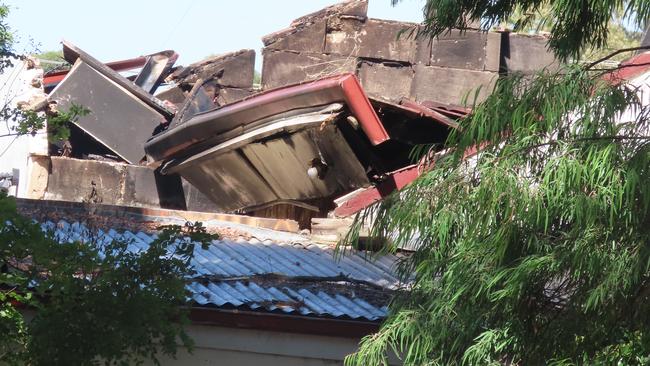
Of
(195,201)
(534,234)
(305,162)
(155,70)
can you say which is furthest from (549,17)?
(155,70)

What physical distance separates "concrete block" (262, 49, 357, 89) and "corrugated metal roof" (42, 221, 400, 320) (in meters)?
8.63

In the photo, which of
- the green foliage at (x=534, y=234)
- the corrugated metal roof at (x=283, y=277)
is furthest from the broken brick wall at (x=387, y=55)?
the green foliage at (x=534, y=234)

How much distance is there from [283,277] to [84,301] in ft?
8.17

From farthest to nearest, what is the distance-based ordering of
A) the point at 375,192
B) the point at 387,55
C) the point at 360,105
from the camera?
1. the point at 387,55
2. the point at 375,192
3. the point at 360,105

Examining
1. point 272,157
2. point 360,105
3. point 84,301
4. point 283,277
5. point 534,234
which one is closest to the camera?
point 534,234

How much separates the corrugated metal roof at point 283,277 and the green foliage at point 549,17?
2383mm

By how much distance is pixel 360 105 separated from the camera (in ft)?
31.2

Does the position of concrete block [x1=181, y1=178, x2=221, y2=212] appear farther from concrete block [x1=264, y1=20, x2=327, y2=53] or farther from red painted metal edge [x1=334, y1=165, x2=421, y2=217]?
red painted metal edge [x1=334, y1=165, x2=421, y2=217]

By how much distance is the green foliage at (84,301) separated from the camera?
18.9ft

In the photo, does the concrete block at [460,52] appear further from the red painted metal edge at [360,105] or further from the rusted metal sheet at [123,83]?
the red painted metal edge at [360,105]

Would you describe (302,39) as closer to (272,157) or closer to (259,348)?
(272,157)

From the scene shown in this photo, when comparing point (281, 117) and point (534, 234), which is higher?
point (281, 117)

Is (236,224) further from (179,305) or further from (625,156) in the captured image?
(625,156)

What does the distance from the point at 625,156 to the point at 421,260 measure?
1388mm
